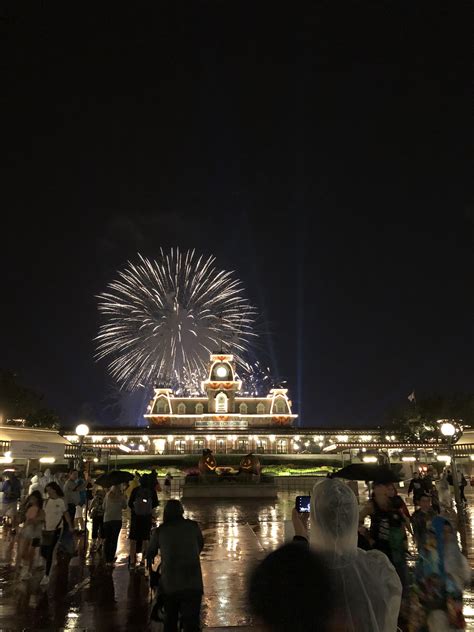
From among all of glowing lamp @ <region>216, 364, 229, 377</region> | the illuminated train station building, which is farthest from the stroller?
glowing lamp @ <region>216, 364, 229, 377</region>

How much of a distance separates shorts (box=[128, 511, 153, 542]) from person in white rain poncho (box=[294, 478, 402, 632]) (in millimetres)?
10454

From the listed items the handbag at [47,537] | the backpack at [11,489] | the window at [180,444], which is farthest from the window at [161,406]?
the handbag at [47,537]

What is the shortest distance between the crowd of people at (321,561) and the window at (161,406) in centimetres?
6156

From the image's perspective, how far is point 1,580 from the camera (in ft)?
37.3

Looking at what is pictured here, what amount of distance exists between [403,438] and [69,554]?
5527cm

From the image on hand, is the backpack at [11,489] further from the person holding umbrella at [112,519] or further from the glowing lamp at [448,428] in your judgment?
the glowing lamp at [448,428]

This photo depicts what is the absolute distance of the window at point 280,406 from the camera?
3043 inches

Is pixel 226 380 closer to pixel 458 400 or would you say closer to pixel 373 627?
pixel 458 400

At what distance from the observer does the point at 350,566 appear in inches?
95.3

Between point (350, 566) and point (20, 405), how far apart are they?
256ft

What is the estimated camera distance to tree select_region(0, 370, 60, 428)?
71.3 m

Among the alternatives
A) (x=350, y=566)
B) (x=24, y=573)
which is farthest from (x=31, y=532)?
(x=350, y=566)

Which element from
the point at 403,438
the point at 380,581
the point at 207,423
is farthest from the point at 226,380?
the point at 380,581

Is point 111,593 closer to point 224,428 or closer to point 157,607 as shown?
point 157,607
